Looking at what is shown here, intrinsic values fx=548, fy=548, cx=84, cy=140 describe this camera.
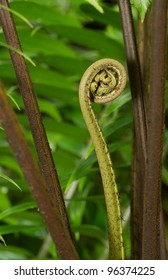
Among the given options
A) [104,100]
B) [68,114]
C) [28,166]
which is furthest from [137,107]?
[68,114]

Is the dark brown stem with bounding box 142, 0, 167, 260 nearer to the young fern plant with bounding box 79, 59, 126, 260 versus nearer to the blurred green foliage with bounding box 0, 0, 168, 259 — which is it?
the young fern plant with bounding box 79, 59, 126, 260

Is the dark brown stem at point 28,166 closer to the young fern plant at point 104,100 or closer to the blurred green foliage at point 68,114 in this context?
the young fern plant at point 104,100

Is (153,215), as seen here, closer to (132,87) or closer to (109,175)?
(109,175)

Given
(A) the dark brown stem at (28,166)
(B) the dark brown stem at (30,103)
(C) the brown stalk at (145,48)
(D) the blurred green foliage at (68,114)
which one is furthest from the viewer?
(D) the blurred green foliage at (68,114)

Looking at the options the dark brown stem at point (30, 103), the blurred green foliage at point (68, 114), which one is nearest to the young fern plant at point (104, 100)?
the dark brown stem at point (30, 103)
